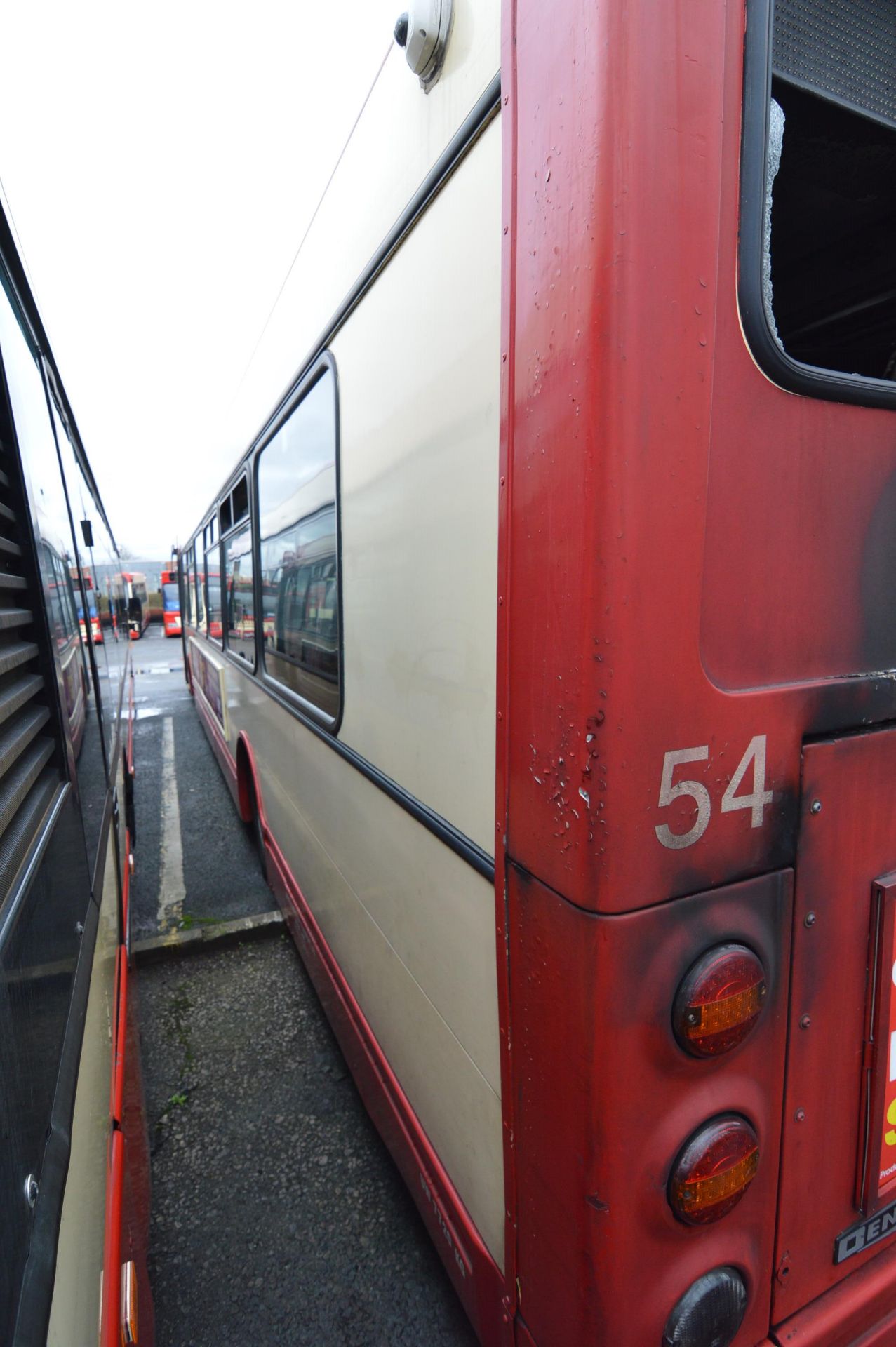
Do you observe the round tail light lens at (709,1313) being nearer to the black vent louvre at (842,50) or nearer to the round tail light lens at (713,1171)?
the round tail light lens at (713,1171)

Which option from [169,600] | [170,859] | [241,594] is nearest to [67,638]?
[241,594]

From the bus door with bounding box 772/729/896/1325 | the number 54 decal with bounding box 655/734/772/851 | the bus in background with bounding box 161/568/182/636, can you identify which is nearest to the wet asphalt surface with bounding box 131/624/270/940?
the bus door with bounding box 772/729/896/1325

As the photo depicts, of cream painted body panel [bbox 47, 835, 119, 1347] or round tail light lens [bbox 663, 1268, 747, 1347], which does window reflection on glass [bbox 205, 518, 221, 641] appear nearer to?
cream painted body panel [bbox 47, 835, 119, 1347]

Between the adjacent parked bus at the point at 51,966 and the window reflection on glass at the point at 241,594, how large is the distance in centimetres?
146

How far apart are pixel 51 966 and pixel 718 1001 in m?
1.06

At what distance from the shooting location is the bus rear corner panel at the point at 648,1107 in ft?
3.05

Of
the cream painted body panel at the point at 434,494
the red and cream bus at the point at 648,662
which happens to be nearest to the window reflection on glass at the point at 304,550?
the cream painted body panel at the point at 434,494

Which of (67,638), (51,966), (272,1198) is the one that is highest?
(67,638)

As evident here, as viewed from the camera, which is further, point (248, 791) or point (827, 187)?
point (248, 791)

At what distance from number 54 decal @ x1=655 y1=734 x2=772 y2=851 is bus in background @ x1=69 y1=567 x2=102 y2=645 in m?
2.37

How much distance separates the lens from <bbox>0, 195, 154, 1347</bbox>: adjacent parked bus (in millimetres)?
839

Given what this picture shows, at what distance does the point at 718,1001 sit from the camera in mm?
969

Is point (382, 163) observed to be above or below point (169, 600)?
Result: above

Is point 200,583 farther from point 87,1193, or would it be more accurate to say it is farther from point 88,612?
point 87,1193
